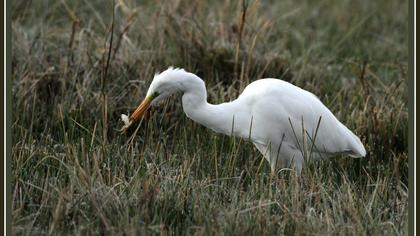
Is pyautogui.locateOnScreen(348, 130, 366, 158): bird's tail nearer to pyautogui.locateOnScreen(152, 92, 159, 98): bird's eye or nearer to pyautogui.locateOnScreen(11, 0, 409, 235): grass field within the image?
pyautogui.locateOnScreen(11, 0, 409, 235): grass field

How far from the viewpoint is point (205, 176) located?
4.12 meters

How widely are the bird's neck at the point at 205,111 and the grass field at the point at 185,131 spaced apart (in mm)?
118

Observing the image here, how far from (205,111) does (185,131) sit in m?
0.42

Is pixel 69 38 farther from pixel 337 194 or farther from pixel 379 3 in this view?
pixel 379 3

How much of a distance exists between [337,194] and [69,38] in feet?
9.68

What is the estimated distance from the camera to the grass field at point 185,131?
347cm

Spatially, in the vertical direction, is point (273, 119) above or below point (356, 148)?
above

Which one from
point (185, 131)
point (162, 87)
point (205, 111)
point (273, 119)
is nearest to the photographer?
point (162, 87)

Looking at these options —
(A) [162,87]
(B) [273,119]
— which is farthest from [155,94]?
(B) [273,119]

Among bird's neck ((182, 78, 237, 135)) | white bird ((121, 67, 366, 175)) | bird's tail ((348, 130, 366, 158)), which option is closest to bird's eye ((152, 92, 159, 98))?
white bird ((121, 67, 366, 175))

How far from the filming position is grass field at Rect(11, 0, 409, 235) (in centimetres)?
347

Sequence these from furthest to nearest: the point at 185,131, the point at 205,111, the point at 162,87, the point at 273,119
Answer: the point at 185,131 → the point at 273,119 → the point at 205,111 → the point at 162,87

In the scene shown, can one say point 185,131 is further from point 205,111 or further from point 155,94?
point 155,94

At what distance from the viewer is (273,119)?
4.30 meters
